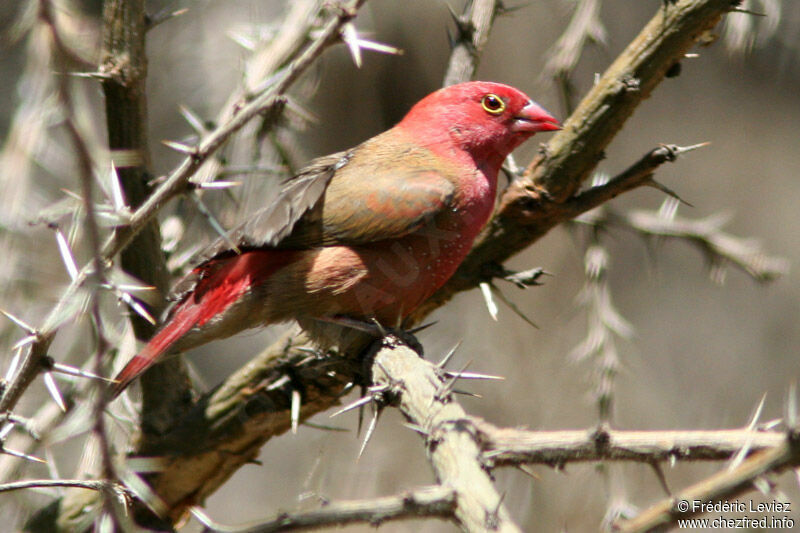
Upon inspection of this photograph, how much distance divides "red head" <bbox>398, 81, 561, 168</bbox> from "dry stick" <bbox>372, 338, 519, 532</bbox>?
1.41 meters

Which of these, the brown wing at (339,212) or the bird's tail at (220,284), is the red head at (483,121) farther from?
the bird's tail at (220,284)

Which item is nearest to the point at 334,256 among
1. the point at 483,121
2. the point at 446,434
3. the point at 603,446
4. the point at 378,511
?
the point at 483,121

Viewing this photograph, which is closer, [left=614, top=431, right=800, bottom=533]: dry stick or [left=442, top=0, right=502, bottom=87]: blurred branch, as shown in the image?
[left=614, top=431, right=800, bottom=533]: dry stick

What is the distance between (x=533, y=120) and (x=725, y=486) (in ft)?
8.44

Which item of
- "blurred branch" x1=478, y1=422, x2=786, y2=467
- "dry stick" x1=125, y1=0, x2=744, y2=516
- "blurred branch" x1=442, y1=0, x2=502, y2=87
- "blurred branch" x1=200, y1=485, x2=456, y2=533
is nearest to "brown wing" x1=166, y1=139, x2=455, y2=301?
"dry stick" x1=125, y1=0, x2=744, y2=516

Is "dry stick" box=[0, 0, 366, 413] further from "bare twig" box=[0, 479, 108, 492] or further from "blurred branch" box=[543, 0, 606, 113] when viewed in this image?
"blurred branch" box=[543, 0, 606, 113]

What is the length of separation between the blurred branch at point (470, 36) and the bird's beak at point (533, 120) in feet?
1.48

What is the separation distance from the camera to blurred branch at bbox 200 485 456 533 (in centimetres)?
171

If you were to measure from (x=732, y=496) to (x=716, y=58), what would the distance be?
6549 mm

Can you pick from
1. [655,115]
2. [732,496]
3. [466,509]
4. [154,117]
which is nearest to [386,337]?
[466,509]

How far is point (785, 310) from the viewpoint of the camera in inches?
284

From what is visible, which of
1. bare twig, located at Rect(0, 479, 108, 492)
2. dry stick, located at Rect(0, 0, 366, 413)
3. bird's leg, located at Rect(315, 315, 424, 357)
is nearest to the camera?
bare twig, located at Rect(0, 479, 108, 492)

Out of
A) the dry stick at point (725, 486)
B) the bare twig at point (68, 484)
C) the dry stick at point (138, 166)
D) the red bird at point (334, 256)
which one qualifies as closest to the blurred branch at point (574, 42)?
the red bird at point (334, 256)

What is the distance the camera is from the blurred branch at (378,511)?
1706 mm
